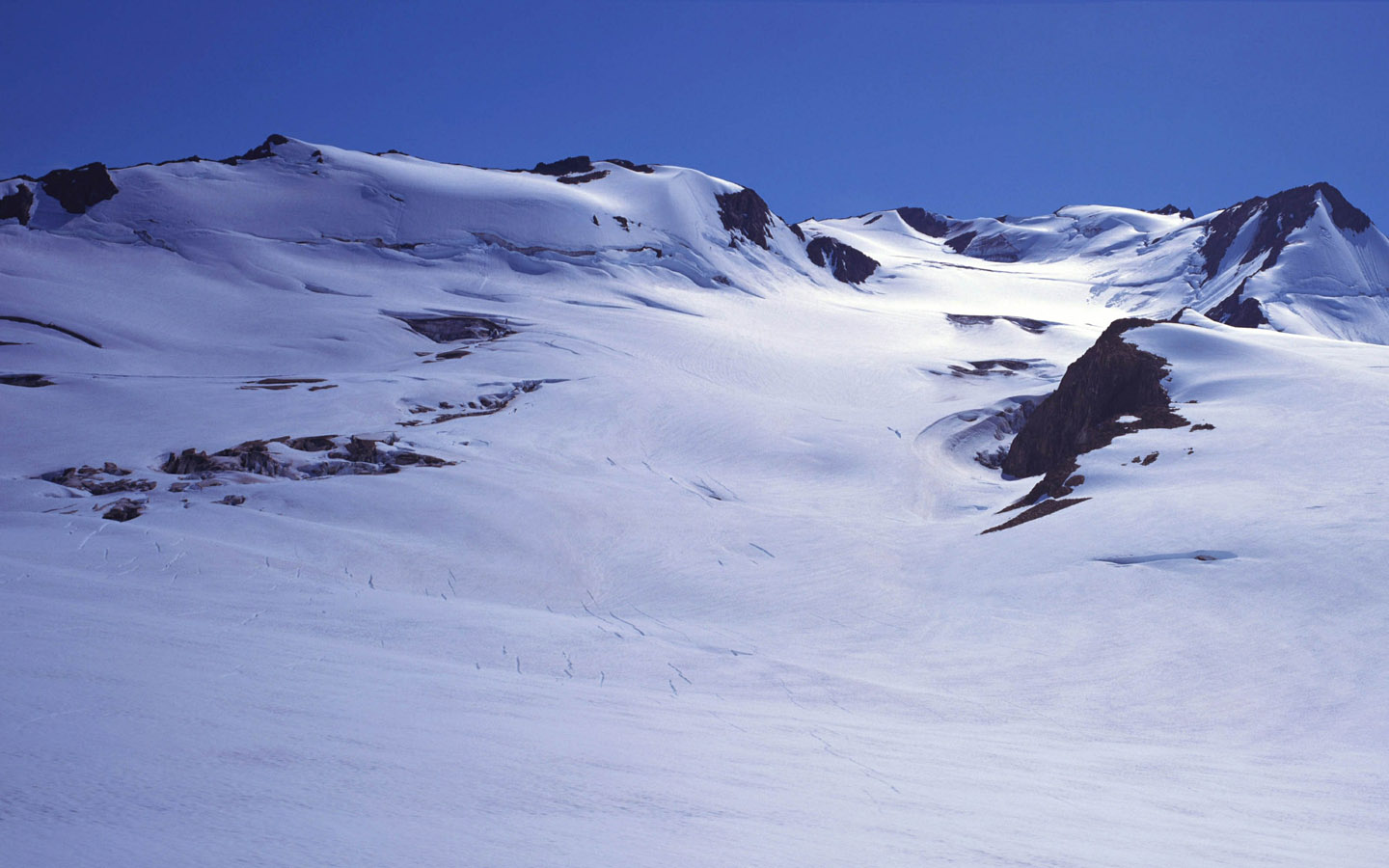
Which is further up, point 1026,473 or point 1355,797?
point 1026,473

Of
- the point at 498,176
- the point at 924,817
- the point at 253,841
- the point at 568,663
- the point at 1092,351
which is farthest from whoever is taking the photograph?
the point at 498,176

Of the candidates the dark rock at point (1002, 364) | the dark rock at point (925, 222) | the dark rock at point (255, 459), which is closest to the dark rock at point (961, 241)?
the dark rock at point (925, 222)

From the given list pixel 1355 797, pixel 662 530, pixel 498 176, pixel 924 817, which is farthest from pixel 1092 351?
pixel 498 176

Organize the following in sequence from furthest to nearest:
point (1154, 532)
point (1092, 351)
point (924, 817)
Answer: point (1092, 351) → point (1154, 532) → point (924, 817)

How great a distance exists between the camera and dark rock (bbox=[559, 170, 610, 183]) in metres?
67.2

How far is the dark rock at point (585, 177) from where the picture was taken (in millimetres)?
67188

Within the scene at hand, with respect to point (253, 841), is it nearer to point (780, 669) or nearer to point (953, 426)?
point (780, 669)

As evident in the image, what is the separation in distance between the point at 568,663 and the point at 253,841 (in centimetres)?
664

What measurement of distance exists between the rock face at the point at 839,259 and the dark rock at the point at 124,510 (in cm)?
6253

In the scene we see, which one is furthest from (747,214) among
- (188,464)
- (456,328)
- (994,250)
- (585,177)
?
(994,250)

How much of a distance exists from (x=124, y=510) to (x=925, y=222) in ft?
467

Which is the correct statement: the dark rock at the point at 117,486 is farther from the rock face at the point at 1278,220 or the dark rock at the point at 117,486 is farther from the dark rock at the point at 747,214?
the rock face at the point at 1278,220

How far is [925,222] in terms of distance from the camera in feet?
467

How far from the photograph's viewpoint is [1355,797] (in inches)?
253
